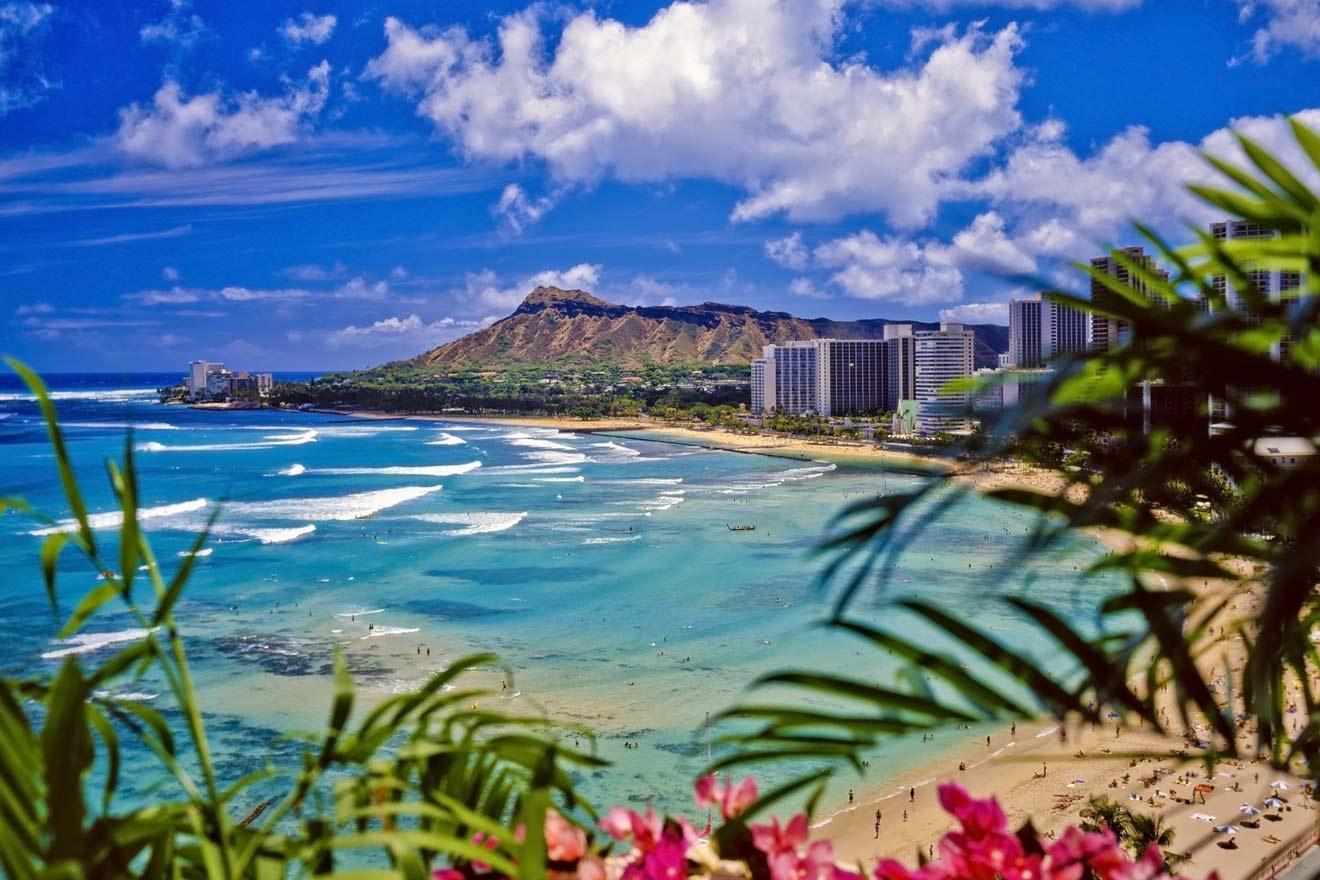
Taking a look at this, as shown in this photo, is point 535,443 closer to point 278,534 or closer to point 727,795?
point 278,534

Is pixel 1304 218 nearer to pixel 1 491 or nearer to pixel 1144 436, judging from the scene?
pixel 1144 436

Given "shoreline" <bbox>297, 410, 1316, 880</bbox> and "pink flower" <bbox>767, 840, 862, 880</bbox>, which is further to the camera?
"shoreline" <bbox>297, 410, 1316, 880</bbox>

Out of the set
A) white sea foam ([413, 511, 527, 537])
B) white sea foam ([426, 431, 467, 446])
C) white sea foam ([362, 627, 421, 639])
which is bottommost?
white sea foam ([362, 627, 421, 639])

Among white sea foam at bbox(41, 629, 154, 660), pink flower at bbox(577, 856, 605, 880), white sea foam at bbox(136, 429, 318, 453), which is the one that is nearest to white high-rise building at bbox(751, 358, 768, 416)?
white sea foam at bbox(136, 429, 318, 453)

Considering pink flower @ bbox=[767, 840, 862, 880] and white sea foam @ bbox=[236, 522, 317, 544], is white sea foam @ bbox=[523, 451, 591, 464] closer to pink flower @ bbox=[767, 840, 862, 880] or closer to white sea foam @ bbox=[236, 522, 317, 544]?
white sea foam @ bbox=[236, 522, 317, 544]

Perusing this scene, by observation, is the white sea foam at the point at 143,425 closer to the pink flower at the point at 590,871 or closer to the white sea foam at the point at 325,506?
the white sea foam at the point at 325,506

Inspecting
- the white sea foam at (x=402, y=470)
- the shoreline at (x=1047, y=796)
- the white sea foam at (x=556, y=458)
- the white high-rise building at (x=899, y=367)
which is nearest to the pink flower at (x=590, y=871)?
Result: the shoreline at (x=1047, y=796)
